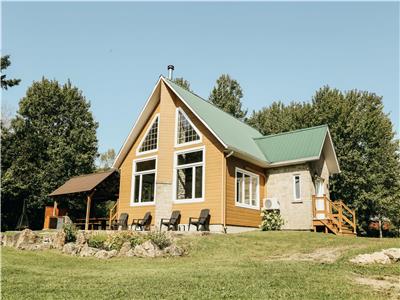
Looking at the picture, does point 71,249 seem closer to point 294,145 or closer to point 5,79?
point 294,145

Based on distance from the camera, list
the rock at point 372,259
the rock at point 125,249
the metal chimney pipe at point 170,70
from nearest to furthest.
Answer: the rock at point 372,259 < the rock at point 125,249 < the metal chimney pipe at point 170,70

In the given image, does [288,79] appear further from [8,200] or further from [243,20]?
[8,200]

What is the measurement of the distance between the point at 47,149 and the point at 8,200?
17.2 ft

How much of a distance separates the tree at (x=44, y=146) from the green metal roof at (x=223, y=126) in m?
17.0

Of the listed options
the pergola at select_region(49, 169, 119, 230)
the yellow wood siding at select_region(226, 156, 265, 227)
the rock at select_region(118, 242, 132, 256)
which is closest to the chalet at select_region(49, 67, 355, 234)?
the yellow wood siding at select_region(226, 156, 265, 227)

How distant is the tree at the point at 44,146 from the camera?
101ft

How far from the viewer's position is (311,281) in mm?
7426

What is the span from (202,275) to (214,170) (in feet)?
30.1

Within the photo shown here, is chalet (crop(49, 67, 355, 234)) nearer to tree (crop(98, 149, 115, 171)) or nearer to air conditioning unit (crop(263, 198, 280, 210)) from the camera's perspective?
air conditioning unit (crop(263, 198, 280, 210))

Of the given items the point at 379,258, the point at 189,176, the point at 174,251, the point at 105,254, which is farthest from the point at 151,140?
the point at 379,258

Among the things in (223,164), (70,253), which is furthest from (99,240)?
(223,164)

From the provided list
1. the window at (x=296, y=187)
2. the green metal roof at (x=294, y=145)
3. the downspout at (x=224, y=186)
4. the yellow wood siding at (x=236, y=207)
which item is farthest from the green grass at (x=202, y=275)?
the green metal roof at (x=294, y=145)

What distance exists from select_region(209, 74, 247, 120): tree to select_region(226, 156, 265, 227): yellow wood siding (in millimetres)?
23299

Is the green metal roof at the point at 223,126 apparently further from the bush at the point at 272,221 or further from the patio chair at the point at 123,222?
the patio chair at the point at 123,222
